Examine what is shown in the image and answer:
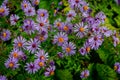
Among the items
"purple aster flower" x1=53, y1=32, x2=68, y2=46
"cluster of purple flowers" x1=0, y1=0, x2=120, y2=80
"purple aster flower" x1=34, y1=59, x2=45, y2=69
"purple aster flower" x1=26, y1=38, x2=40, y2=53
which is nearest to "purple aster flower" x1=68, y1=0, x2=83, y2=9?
"cluster of purple flowers" x1=0, y1=0, x2=120, y2=80

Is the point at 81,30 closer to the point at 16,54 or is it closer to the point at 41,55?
the point at 41,55

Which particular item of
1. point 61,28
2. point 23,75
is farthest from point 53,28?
point 23,75

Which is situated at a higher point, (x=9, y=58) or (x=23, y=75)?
(x=9, y=58)

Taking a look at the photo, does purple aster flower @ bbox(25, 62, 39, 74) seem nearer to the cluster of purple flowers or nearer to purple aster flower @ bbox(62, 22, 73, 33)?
the cluster of purple flowers

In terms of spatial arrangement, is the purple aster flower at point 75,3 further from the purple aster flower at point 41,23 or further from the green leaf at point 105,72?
the green leaf at point 105,72

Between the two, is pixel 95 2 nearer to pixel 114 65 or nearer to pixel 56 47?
pixel 114 65

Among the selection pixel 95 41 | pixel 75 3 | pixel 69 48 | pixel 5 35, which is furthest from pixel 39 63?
pixel 75 3
